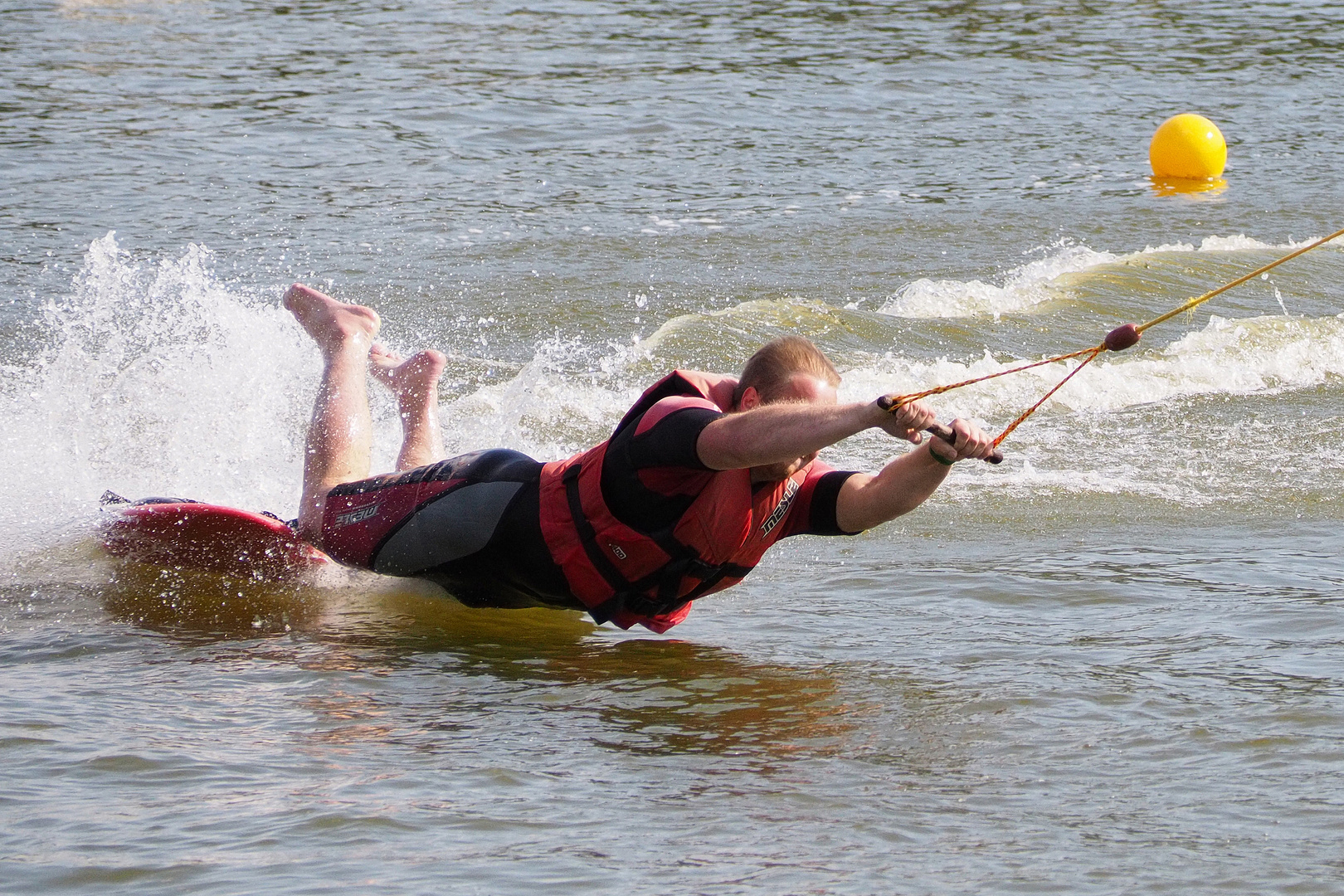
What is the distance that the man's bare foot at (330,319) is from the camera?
226 inches

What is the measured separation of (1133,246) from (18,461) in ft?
27.6

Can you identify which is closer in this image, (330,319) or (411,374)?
(330,319)

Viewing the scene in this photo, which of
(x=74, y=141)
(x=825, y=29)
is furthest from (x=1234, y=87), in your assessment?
(x=74, y=141)

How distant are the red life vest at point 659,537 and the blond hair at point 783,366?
17 cm

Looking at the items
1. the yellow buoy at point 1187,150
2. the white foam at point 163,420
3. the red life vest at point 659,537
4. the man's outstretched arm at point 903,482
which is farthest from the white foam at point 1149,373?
the yellow buoy at point 1187,150

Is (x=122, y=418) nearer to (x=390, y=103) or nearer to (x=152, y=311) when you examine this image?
(x=152, y=311)

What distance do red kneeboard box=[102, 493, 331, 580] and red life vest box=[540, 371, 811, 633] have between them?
1112 millimetres

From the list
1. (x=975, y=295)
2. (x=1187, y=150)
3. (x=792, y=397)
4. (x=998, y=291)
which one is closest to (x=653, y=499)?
(x=792, y=397)

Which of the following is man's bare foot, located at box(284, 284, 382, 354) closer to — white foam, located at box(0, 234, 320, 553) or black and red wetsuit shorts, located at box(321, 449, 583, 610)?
black and red wetsuit shorts, located at box(321, 449, 583, 610)

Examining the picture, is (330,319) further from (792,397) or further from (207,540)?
(792,397)

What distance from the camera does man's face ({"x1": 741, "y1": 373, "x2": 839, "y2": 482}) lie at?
13.8ft

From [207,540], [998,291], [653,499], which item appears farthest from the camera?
[998,291]

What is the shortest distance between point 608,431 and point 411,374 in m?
1.89

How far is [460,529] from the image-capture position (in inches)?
189
